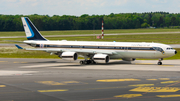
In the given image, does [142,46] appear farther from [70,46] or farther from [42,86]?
[42,86]

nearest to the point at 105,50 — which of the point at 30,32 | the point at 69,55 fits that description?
the point at 69,55

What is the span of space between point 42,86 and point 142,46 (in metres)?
24.8

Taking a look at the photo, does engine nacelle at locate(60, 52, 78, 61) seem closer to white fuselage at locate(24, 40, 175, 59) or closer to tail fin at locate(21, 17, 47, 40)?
white fuselage at locate(24, 40, 175, 59)

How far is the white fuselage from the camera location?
157 ft

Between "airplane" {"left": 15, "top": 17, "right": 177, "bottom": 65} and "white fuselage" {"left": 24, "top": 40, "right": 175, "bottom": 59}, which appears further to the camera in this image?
"airplane" {"left": 15, "top": 17, "right": 177, "bottom": 65}

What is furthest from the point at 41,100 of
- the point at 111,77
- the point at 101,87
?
the point at 111,77

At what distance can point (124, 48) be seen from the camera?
163 ft

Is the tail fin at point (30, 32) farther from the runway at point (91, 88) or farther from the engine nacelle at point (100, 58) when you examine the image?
the runway at point (91, 88)

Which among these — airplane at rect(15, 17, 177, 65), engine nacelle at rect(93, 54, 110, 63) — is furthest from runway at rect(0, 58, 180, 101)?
airplane at rect(15, 17, 177, 65)

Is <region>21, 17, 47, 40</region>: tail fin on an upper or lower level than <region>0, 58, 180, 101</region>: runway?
upper

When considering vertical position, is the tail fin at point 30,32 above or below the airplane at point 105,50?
above

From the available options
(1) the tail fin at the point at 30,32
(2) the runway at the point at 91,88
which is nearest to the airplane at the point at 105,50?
(1) the tail fin at the point at 30,32

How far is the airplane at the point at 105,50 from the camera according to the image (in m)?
48.0

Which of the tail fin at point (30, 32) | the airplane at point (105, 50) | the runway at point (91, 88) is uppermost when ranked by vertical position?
the tail fin at point (30, 32)
